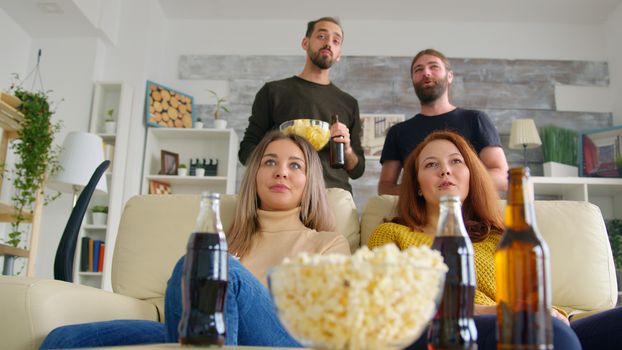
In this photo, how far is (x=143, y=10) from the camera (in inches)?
198

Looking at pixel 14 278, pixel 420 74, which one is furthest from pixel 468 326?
pixel 420 74

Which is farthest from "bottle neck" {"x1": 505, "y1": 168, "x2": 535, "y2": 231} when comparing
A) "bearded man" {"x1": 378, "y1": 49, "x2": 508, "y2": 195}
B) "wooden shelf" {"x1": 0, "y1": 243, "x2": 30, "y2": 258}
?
"wooden shelf" {"x1": 0, "y1": 243, "x2": 30, "y2": 258}

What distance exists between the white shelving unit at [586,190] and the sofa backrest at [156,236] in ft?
9.36

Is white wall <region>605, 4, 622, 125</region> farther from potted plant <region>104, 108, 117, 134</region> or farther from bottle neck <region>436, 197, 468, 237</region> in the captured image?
bottle neck <region>436, 197, 468, 237</region>

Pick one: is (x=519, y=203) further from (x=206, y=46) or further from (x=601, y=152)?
(x=206, y=46)

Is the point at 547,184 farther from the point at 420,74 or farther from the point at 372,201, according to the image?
the point at 372,201

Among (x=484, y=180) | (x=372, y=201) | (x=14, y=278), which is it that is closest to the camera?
(x=14, y=278)

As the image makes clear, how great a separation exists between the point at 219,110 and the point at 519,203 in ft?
15.0

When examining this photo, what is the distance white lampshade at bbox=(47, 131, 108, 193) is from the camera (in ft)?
13.0

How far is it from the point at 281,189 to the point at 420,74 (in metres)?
1.11

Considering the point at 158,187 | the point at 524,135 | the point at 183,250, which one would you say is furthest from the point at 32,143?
the point at 524,135

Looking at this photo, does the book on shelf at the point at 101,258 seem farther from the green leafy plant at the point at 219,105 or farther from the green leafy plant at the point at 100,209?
the green leafy plant at the point at 219,105

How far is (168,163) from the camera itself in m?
4.98

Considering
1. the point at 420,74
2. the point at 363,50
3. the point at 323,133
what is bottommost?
the point at 323,133
